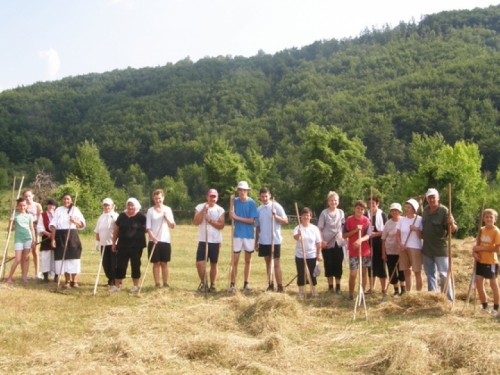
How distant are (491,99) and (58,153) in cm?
6888

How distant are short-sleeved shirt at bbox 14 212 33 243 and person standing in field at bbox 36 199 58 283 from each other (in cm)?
33

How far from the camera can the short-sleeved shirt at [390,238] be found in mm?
10070

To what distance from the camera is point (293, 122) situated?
9806 cm

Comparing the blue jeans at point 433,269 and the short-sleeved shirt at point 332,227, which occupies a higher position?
the short-sleeved shirt at point 332,227

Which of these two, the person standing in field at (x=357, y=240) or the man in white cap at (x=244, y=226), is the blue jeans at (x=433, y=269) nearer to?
the person standing in field at (x=357, y=240)

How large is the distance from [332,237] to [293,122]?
292ft

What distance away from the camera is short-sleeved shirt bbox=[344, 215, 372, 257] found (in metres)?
9.90

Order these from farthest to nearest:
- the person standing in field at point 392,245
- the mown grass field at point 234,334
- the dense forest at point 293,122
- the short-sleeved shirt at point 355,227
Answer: the dense forest at point 293,122 → the person standing in field at point 392,245 → the short-sleeved shirt at point 355,227 → the mown grass field at point 234,334

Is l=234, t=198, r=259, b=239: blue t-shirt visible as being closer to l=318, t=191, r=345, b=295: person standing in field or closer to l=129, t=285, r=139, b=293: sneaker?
l=318, t=191, r=345, b=295: person standing in field

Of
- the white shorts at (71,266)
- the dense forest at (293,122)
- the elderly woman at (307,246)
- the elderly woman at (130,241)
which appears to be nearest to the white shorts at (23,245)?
the white shorts at (71,266)

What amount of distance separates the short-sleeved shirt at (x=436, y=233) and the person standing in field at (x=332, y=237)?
1.53m

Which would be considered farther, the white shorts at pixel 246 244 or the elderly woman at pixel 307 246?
the white shorts at pixel 246 244

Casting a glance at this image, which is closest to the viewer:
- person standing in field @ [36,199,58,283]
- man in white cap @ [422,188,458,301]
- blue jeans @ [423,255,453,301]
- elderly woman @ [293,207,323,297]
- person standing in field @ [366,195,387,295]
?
man in white cap @ [422,188,458,301]

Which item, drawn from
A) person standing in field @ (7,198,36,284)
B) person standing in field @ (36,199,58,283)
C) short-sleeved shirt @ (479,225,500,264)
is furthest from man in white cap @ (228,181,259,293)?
person standing in field @ (7,198,36,284)
